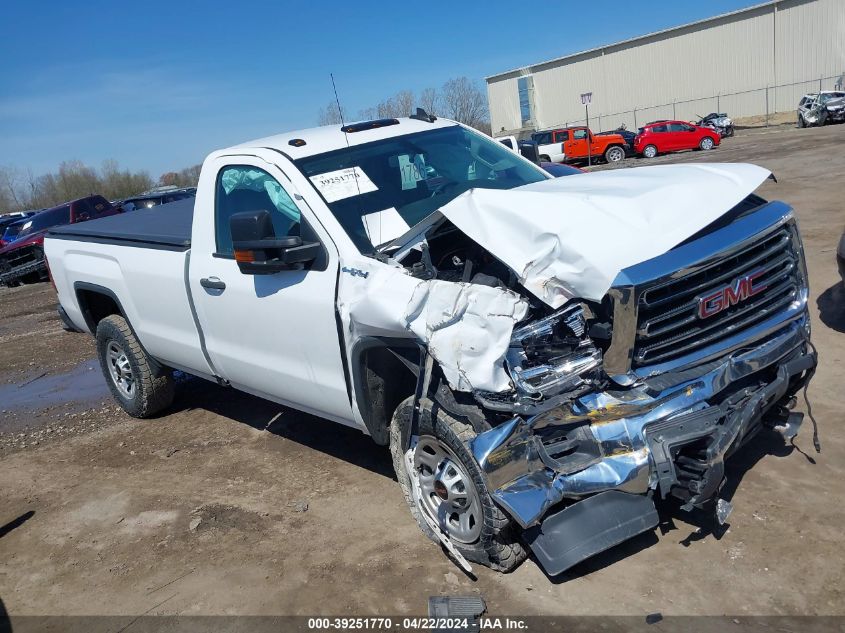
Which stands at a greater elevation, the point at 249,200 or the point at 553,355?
the point at 249,200

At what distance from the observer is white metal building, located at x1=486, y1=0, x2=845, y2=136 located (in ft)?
135

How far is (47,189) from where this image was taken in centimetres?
7344

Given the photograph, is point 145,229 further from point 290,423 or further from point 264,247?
point 264,247

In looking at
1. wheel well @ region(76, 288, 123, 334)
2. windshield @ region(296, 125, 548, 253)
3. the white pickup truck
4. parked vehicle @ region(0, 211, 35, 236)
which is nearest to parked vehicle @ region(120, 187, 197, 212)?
parked vehicle @ region(0, 211, 35, 236)

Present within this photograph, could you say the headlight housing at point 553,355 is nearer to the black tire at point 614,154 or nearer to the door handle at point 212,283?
the door handle at point 212,283

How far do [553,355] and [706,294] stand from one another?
2.28ft

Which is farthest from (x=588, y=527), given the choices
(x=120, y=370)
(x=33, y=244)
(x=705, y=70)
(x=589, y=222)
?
(x=705, y=70)

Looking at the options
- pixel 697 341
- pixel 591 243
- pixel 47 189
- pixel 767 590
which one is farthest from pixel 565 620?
pixel 47 189

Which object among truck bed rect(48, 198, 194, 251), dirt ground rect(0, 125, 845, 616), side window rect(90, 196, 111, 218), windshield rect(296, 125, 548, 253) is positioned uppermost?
windshield rect(296, 125, 548, 253)

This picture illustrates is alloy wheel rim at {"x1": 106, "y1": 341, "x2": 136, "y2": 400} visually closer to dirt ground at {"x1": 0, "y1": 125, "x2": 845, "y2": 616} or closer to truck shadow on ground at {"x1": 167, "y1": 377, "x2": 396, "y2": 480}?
dirt ground at {"x1": 0, "y1": 125, "x2": 845, "y2": 616}

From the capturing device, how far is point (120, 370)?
641 cm

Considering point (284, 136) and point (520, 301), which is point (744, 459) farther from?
point (284, 136)

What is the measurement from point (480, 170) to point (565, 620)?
2.77 metres

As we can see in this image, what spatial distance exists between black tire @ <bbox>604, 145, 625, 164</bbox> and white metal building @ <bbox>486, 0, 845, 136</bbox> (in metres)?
16.6
